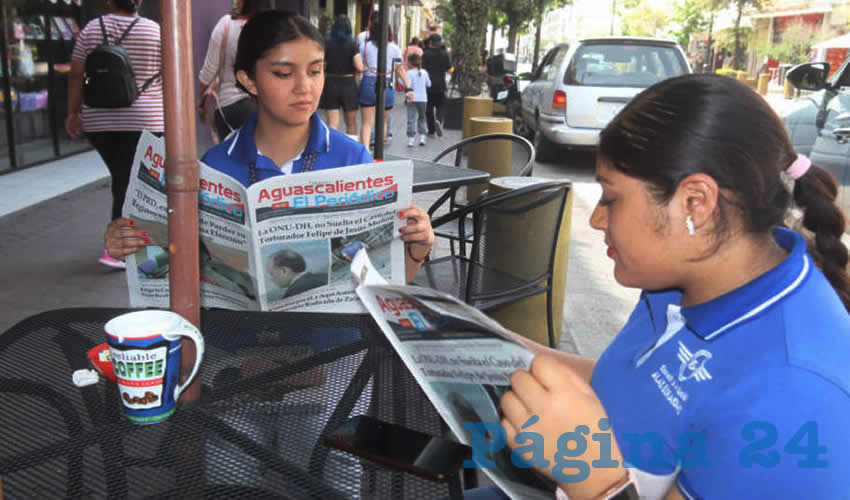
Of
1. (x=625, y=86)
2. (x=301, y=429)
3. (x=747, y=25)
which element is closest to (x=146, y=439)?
(x=301, y=429)

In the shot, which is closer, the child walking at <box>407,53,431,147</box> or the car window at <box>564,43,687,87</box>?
the car window at <box>564,43,687,87</box>

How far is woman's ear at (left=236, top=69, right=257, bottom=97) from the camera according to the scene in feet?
7.22

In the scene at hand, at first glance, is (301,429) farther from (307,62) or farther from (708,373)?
(307,62)

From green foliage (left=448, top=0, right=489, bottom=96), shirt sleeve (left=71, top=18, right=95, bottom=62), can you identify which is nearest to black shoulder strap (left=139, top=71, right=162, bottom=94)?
shirt sleeve (left=71, top=18, right=95, bottom=62)

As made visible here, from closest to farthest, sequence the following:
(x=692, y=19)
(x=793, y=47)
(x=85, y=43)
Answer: (x=85, y=43)
(x=793, y=47)
(x=692, y=19)

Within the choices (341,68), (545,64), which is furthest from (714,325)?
(545,64)

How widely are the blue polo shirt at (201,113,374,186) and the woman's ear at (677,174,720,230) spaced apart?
1249mm

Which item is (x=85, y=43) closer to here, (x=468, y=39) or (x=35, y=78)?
(x=35, y=78)

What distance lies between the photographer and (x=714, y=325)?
1.06m

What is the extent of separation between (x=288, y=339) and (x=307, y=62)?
935mm

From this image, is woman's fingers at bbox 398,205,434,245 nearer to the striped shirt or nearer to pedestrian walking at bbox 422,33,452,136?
the striped shirt

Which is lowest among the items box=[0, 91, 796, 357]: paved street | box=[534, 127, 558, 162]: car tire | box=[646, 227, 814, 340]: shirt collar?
box=[0, 91, 796, 357]: paved street

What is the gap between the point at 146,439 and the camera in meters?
1.17

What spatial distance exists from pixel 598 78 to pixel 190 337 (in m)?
8.65
